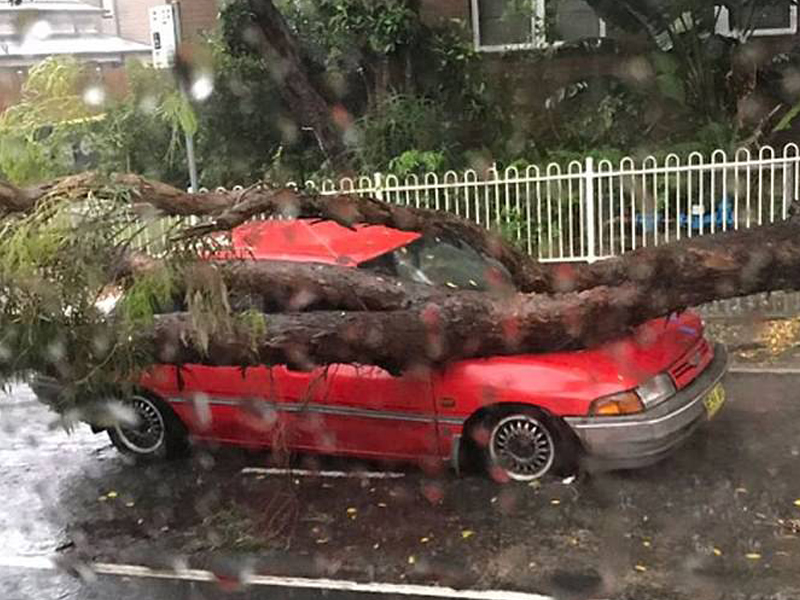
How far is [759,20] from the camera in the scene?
561 inches

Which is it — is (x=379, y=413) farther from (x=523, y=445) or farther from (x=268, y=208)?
(x=268, y=208)

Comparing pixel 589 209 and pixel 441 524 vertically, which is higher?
pixel 589 209

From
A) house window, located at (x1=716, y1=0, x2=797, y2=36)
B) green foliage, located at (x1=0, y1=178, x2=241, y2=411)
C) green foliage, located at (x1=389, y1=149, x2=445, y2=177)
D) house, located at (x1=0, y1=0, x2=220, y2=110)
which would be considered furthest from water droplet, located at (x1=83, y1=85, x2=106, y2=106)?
house window, located at (x1=716, y1=0, x2=797, y2=36)

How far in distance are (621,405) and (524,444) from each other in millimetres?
630

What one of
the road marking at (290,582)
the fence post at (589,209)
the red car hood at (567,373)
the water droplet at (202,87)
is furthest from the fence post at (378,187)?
the road marking at (290,582)

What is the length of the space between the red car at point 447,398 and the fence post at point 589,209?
11.5 feet

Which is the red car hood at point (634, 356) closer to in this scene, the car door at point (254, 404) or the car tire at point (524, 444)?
the car tire at point (524, 444)

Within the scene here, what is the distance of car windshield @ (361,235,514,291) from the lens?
6.71 meters

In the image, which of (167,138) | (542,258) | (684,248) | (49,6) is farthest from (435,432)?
(49,6)

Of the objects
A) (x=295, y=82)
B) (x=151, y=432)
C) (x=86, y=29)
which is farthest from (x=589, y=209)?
(x=86, y=29)

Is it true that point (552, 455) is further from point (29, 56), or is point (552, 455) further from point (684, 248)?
point (29, 56)

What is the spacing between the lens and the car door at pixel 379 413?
6145mm

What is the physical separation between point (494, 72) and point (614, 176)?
4.67 meters

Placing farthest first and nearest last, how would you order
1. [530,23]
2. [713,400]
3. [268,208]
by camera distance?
[530,23] → [713,400] → [268,208]
